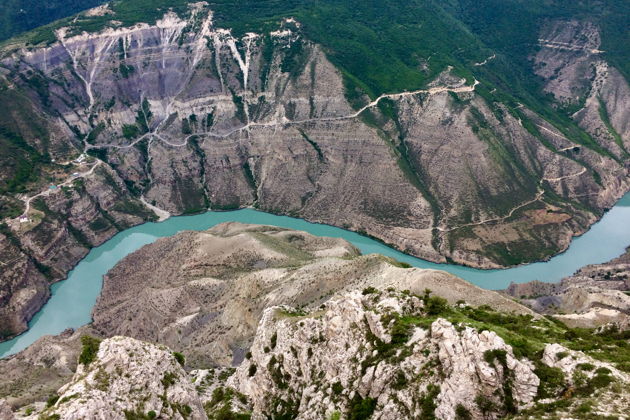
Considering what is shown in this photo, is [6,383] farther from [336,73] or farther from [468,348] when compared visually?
[336,73]

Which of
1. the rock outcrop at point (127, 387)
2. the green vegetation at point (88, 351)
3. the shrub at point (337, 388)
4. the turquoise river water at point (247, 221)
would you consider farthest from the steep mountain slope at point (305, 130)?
the rock outcrop at point (127, 387)

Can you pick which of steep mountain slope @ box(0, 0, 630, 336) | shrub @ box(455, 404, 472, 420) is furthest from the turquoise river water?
shrub @ box(455, 404, 472, 420)

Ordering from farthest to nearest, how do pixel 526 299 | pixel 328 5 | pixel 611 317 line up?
pixel 328 5 < pixel 526 299 < pixel 611 317

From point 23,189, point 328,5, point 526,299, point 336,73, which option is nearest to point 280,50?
point 336,73

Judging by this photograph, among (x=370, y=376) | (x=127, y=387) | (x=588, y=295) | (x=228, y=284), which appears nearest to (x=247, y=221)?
(x=228, y=284)

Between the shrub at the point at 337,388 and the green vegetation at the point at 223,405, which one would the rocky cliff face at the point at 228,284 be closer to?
the green vegetation at the point at 223,405
